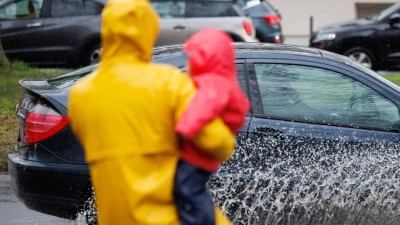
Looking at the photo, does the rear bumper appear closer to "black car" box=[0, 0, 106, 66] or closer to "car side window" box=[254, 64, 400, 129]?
"car side window" box=[254, 64, 400, 129]

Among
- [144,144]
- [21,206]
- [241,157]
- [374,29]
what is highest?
[144,144]

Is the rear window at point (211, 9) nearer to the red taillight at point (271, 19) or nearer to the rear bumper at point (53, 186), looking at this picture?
the red taillight at point (271, 19)

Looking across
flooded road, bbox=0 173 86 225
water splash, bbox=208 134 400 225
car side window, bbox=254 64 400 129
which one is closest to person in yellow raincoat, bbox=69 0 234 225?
water splash, bbox=208 134 400 225

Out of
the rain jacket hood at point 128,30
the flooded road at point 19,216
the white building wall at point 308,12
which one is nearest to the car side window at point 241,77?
the flooded road at point 19,216

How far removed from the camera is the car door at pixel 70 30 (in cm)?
1591

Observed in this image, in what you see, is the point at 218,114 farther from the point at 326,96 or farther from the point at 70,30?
the point at 70,30

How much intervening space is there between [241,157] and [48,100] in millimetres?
1351

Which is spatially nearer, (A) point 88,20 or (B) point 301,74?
(B) point 301,74

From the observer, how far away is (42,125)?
5.88m

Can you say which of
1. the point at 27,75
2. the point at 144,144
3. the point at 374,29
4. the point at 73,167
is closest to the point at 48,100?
the point at 73,167

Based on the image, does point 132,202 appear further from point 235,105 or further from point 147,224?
point 235,105

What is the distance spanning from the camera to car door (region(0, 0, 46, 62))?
53.1 ft

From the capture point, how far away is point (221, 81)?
3.24 m

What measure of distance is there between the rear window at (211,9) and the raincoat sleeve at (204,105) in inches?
517
